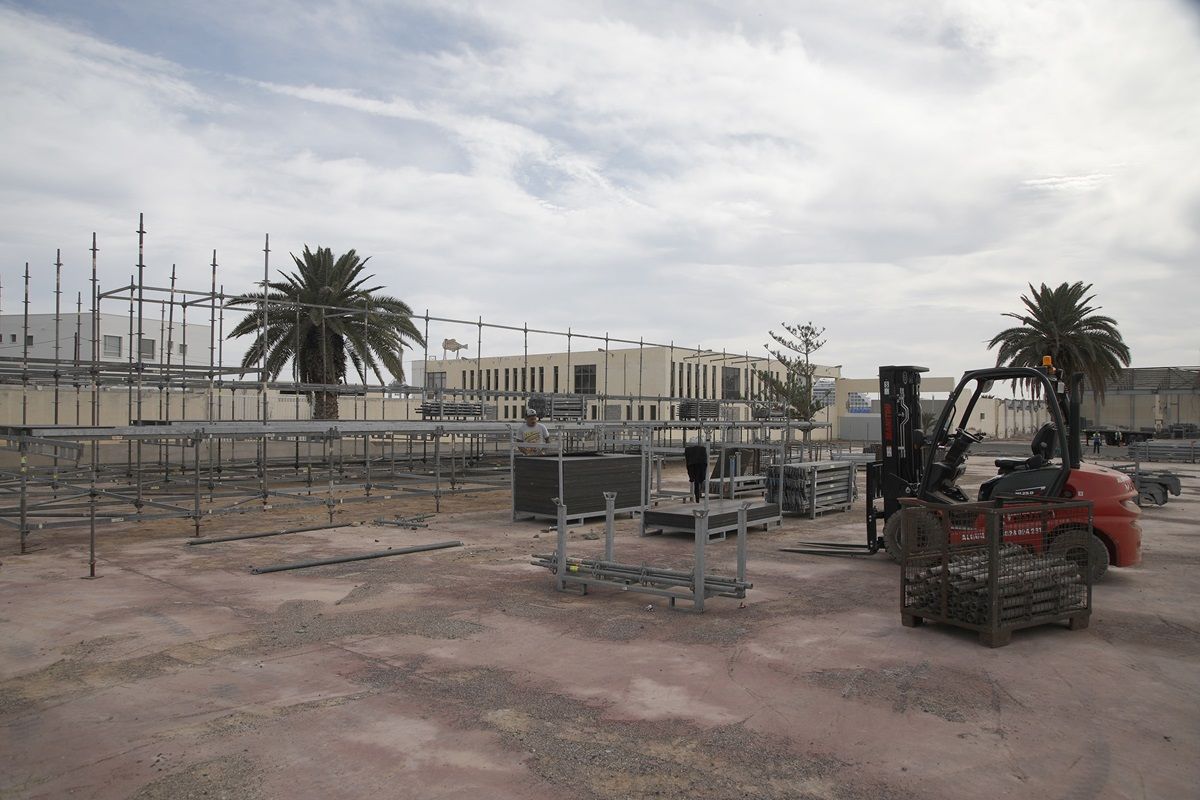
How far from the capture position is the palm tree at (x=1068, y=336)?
3459cm

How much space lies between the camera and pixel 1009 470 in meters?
10.6

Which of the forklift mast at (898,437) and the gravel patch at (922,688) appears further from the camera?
the forklift mast at (898,437)

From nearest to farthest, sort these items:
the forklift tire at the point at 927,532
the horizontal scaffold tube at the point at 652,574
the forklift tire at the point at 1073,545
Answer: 1. the forklift tire at the point at 927,532
2. the forklift tire at the point at 1073,545
3. the horizontal scaffold tube at the point at 652,574

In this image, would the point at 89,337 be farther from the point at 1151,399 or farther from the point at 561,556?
the point at 1151,399

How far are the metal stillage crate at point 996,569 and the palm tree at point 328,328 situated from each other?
19456 mm

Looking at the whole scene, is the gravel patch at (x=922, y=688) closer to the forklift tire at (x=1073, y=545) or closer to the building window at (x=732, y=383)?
the forklift tire at (x=1073, y=545)

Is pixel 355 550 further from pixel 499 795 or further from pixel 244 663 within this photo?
pixel 499 795

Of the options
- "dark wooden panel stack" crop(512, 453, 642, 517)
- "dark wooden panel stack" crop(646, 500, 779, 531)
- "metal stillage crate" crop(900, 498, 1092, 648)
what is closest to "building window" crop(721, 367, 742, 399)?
"dark wooden panel stack" crop(512, 453, 642, 517)

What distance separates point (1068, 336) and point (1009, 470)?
1119 inches

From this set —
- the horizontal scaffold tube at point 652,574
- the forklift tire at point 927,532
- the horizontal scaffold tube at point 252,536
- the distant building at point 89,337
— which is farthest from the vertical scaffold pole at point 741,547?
the distant building at point 89,337

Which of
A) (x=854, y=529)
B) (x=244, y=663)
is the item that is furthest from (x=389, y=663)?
(x=854, y=529)

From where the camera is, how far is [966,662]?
6594 millimetres

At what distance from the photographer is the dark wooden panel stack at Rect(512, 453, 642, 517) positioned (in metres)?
14.7

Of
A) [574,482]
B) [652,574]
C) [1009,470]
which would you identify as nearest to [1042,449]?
[1009,470]
